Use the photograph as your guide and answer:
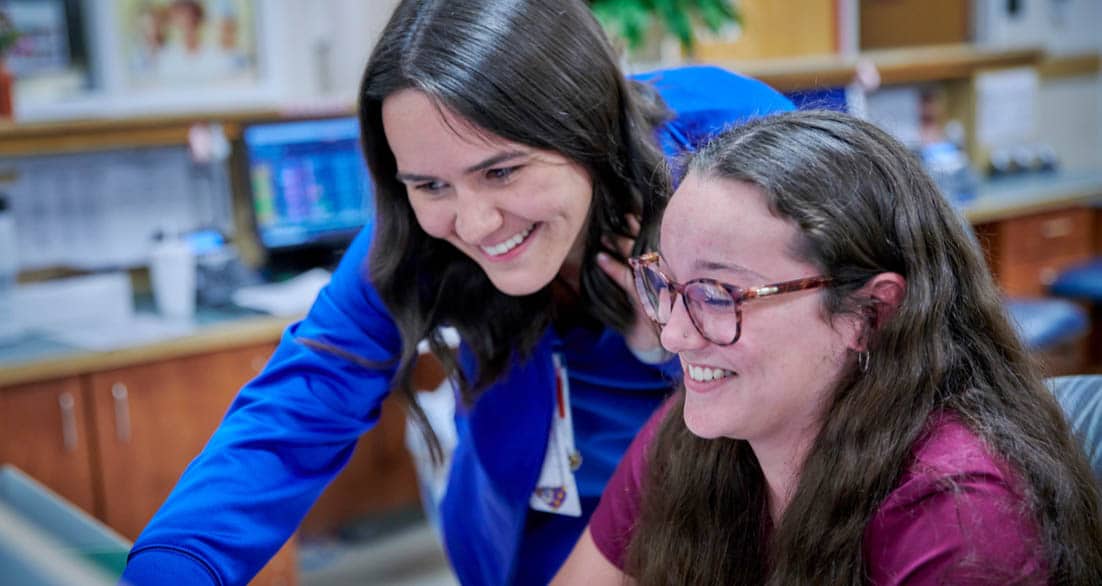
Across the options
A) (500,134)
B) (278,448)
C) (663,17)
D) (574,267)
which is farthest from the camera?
(663,17)

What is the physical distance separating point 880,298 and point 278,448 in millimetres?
717

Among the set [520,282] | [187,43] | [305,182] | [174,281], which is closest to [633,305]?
[520,282]

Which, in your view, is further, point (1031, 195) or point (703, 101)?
point (1031, 195)

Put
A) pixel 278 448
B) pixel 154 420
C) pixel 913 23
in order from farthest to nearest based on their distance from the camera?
pixel 913 23, pixel 154 420, pixel 278 448

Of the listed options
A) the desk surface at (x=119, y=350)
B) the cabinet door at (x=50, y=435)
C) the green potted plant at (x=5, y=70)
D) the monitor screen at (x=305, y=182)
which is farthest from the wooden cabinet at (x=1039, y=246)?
the green potted plant at (x=5, y=70)

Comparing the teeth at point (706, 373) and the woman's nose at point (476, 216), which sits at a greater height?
the woman's nose at point (476, 216)

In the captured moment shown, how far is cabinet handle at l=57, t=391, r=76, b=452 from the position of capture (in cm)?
246

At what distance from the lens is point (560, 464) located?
1.50 meters

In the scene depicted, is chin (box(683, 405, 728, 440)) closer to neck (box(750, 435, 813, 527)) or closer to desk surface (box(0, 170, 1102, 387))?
neck (box(750, 435, 813, 527))

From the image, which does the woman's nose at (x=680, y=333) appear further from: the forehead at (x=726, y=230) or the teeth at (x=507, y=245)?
the teeth at (x=507, y=245)

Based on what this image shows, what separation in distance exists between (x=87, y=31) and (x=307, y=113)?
0.74 m

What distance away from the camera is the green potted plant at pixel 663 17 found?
10.7 feet

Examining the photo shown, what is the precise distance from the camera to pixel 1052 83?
16.6 feet

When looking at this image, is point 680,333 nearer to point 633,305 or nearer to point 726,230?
point 726,230
